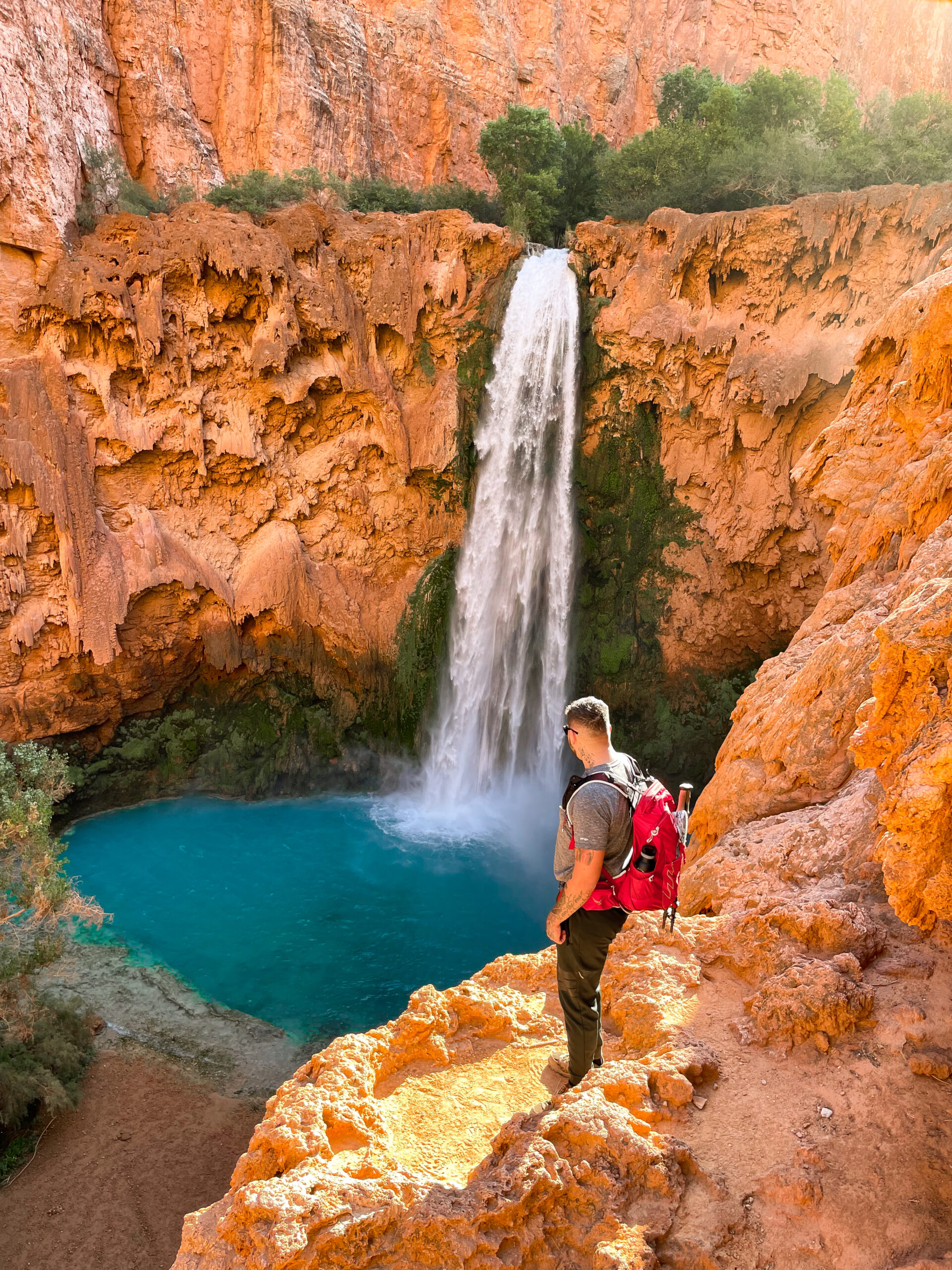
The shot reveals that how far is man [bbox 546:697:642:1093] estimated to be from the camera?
3.19m

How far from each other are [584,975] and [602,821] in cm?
80

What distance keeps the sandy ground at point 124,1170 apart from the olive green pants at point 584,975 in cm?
627

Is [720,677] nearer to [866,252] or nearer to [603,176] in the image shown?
[866,252]

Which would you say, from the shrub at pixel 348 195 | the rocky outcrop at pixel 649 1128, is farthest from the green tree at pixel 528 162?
the rocky outcrop at pixel 649 1128

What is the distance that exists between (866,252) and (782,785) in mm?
12022

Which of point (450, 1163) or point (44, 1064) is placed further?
point (44, 1064)

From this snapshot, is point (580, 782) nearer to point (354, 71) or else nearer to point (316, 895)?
point (316, 895)

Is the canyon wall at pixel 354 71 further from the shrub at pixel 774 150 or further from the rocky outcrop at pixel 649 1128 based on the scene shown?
the rocky outcrop at pixel 649 1128

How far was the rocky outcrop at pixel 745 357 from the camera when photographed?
1350 cm

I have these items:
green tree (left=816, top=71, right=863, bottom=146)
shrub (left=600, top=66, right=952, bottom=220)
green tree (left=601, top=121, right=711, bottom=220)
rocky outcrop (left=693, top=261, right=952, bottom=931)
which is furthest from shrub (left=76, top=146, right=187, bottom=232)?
rocky outcrop (left=693, top=261, right=952, bottom=931)

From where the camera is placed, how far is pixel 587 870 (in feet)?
10.5

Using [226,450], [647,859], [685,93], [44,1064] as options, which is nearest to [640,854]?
[647,859]

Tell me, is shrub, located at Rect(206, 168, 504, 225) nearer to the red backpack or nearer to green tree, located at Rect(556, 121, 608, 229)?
Answer: green tree, located at Rect(556, 121, 608, 229)

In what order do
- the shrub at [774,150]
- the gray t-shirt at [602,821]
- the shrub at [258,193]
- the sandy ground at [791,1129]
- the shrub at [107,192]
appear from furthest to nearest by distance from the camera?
the shrub at [258,193] < the shrub at [774,150] < the shrub at [107,192] < the gray t-shirt at [602,821] < the sandy ground at [791,1129]
